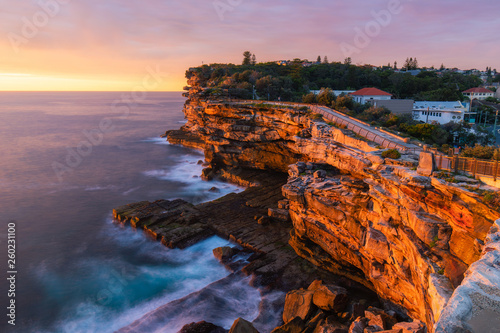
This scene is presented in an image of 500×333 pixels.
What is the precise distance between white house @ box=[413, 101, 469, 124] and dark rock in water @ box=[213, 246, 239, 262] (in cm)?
2664

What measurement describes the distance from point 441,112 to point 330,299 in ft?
100

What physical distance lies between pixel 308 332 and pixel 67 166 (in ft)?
150

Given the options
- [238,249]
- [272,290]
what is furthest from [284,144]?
[272,290]

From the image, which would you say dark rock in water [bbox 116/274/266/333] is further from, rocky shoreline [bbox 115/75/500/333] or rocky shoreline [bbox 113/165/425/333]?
rocky shoreline [bbox 115/75/500/333]

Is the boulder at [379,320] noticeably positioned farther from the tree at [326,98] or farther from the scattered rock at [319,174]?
the tree at [326,98]

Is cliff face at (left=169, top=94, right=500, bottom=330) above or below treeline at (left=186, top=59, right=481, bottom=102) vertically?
below

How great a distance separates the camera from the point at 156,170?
4438 cm

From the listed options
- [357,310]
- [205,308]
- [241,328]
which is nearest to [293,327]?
[241,328]

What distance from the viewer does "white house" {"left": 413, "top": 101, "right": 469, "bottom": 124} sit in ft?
113

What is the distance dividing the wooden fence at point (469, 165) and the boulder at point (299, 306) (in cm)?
856

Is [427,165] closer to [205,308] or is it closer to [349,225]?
[349,225]

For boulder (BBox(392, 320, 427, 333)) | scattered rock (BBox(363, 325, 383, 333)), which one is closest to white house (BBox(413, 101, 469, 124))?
scattered rock (BBox(363, 325, 383, 333))

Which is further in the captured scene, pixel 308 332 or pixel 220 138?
pixel 220 138

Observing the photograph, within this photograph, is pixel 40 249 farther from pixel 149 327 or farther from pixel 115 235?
pixel 149 327
